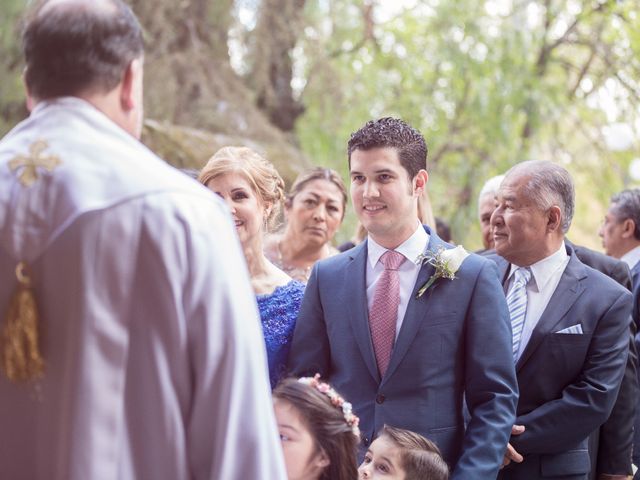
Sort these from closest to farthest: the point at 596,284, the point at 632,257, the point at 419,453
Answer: the point at 419,453 < the point at 596,284 < the point at 632,257

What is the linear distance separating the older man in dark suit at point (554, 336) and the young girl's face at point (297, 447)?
1.08 meters

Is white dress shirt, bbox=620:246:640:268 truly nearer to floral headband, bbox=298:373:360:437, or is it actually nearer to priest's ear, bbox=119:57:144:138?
floral headband, bbox=298:373:360:437

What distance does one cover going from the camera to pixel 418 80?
13.2 meters

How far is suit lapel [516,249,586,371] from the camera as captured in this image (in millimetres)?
4320

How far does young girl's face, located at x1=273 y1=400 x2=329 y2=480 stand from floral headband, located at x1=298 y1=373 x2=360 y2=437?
132mm

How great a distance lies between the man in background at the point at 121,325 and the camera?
6.70ft

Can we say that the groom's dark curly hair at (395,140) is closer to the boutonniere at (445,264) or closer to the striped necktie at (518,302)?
the boutonniere at (445,264)

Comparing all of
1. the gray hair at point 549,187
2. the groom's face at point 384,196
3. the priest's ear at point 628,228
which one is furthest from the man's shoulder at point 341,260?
the priest's ear at point 628,228

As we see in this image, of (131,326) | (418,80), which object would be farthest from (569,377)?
(418,80)

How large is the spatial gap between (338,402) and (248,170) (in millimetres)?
1279

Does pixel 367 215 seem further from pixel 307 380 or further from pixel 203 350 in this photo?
pixel 203 350

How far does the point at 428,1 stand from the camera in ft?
45.1

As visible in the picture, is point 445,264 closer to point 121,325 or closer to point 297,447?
point 297,447

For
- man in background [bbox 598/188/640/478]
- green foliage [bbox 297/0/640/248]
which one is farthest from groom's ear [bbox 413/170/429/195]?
green foliage [bbox 297/0/640/248]
